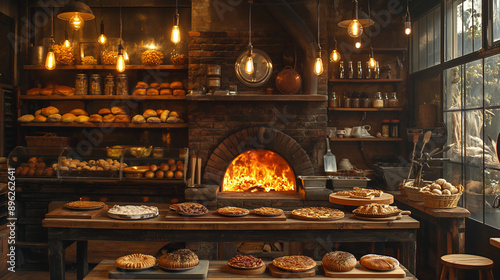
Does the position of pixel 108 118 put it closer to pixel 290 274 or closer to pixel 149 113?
pixel 149 113

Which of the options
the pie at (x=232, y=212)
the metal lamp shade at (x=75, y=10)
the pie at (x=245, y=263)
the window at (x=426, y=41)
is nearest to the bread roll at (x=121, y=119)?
the metal lamp shade at (x=75, y=10)

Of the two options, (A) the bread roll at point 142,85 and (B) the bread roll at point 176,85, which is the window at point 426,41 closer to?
(B) the bread roll at point 176,85

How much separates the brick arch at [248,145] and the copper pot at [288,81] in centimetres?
58

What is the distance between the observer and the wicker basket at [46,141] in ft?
19.1

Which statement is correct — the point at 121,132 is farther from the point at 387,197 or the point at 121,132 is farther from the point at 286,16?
the point at 387,197

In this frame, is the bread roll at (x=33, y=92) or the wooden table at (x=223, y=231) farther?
the bread roll at (x=33, y=92)

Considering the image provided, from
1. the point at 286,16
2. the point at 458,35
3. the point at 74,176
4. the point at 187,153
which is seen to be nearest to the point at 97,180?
the point at 74,176

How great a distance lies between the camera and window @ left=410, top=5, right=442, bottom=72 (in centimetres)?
555

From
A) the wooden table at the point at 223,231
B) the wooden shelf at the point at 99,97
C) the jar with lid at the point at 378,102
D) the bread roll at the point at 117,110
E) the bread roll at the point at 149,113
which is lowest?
the wooden table at the point at 223,231

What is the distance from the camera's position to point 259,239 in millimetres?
3648

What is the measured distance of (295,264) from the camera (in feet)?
10.1

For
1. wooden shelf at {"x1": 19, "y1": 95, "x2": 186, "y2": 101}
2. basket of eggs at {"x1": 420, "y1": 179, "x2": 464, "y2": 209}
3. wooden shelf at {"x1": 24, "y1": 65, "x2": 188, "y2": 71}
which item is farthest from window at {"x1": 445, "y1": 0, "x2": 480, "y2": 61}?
wooden shelf at {"x1": 19, "y1": 95, "x2": 186, "y2": 101}

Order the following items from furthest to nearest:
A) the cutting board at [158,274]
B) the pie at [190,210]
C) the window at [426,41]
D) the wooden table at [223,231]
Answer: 1. the window at [426,41]
2. the pie at [190,210]
3. the wooden table at [223,231]
4. the cutting board at [158,274]

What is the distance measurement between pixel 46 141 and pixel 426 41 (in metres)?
5.48
